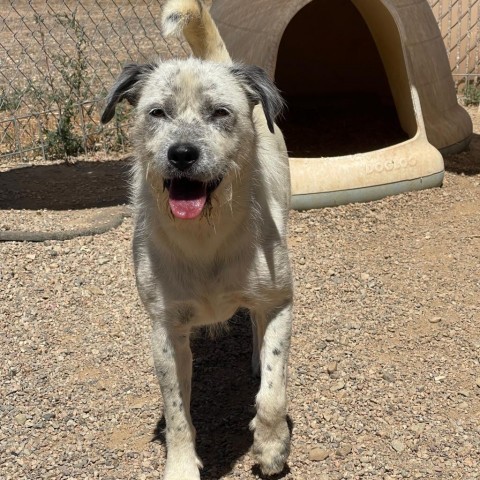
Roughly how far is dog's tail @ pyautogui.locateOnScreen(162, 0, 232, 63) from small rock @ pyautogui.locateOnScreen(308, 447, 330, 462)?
5.97ft

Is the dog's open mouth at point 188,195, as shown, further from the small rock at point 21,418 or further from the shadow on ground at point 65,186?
the shadow on ground at point 65,186

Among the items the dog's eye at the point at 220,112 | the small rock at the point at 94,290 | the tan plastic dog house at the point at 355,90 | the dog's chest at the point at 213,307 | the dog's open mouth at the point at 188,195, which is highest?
the dog's eye at the point at 220,112

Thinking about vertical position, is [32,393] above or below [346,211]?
above

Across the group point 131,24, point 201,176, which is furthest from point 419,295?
point 131,24

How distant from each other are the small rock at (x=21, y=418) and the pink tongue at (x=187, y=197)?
4.62 feet

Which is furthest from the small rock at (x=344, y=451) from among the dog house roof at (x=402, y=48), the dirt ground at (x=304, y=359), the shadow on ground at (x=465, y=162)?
the shadow on ground at (x=465, y=162)

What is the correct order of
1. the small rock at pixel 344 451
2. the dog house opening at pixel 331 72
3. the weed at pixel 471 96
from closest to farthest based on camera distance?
the small rock at pixel 344 451 → the dog house opening at pixel 331 72 → the weed at pixel 471 96

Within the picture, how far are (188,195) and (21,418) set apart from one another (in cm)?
147

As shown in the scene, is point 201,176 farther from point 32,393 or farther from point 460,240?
point 460,240

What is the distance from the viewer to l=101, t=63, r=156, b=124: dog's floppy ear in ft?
10.8

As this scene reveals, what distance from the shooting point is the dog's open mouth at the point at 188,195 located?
117 inches

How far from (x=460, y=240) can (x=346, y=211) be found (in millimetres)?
833

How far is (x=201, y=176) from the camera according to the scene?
2.94 m

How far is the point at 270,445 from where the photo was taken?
3.27 meters
